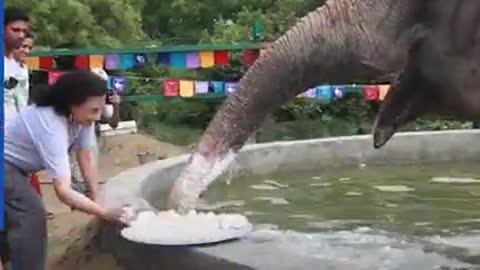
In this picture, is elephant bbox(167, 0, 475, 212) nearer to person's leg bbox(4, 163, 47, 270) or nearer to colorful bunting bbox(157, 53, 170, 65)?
person's leg bbox(4, 163, 47, 270)

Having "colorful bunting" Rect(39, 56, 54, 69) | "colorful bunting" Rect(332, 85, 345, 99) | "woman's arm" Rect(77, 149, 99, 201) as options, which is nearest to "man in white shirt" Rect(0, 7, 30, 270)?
"woman's arm" Rect(77, 149, 99, 201)

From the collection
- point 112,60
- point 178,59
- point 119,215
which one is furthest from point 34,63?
point 119,215

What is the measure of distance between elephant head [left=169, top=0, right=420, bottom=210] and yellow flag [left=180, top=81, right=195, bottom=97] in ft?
27.0

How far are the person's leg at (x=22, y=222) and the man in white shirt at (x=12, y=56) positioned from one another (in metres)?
0.78

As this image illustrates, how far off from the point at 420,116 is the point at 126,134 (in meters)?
9.84

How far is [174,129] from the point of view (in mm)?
16219

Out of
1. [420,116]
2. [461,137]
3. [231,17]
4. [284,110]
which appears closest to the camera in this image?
[420,116]

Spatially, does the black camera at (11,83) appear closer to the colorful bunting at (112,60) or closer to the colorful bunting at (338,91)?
the colorful bunting at (112,60)

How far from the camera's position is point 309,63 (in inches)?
178

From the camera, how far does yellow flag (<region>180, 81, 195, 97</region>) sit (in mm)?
12820

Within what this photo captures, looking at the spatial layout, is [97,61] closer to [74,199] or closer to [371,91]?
[371,91]

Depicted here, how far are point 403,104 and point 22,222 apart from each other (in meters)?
1.86

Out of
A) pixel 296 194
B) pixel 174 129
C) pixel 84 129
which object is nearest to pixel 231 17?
pixel 174 129

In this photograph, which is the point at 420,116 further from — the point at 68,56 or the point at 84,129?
the point at 68,56
